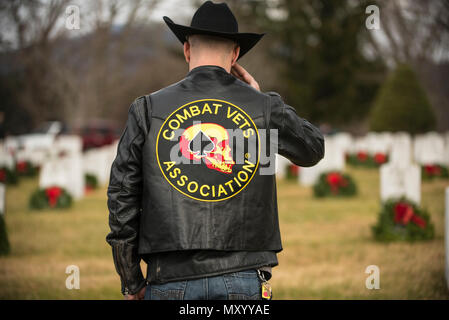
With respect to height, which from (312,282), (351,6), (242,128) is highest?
(351,6)

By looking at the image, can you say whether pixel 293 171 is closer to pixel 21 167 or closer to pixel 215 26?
pixel 21 167

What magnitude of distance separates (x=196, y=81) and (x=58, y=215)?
27.5ft

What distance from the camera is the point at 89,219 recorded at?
32.2 ft

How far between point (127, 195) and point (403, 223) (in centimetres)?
579

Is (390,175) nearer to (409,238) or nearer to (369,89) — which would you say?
(409,238)

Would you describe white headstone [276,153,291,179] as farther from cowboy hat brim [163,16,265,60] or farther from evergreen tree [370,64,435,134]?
cowboy hat brim [163,16,265,60]

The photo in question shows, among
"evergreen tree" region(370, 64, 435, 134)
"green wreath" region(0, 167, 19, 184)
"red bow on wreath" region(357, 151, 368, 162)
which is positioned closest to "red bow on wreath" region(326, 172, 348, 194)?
"red bow on wreath" region(357, 151, 368, 162)

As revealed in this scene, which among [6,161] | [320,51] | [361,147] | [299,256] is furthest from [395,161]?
[320,51]

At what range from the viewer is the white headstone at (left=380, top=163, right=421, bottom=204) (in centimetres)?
755

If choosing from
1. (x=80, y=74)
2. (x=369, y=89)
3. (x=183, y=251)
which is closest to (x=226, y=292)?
(x=183, y=251)

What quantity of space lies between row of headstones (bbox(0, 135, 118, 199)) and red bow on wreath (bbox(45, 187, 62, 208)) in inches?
7.8

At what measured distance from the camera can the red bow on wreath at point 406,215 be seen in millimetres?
7371

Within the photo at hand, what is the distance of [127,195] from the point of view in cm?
244

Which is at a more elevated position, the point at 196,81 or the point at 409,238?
the point at 196,81
